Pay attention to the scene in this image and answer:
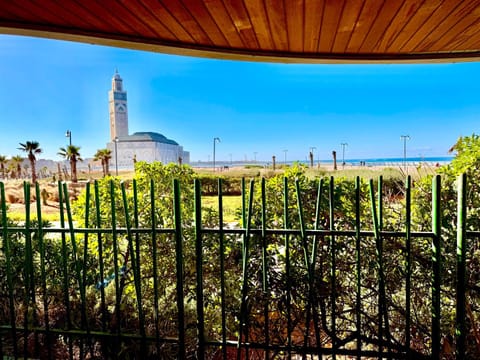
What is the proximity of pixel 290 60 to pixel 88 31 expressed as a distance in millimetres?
1266

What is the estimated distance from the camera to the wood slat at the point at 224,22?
1.45 meters

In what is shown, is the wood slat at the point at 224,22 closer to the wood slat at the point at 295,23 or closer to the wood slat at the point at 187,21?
the wood slat at the point at 187,21

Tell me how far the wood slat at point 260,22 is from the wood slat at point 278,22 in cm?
2

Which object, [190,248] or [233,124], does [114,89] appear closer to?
[233,124]

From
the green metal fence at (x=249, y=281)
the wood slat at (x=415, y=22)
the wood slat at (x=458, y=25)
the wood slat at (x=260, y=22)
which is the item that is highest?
the wood slat at (x=260, y=22)

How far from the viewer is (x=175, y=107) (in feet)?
176

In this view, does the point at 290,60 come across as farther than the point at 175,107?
No

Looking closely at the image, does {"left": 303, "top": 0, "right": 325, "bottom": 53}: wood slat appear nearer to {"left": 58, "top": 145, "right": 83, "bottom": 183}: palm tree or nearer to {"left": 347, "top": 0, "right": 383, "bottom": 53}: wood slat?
{"left": 347, "top": 0, "right": 383, "bottom": 53}: wood slat

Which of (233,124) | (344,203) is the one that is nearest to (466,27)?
(344,203)

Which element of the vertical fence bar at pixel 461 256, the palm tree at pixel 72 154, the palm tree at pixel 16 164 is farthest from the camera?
the palm tree at pixel 16 164

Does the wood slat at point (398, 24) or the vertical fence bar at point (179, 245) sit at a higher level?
the wood slat at point (398, 24)

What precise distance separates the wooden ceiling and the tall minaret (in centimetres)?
6004

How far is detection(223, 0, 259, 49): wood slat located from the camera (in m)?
1.45

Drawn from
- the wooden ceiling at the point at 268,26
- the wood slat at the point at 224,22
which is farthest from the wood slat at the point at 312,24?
the wood slat at the point at 224,22
